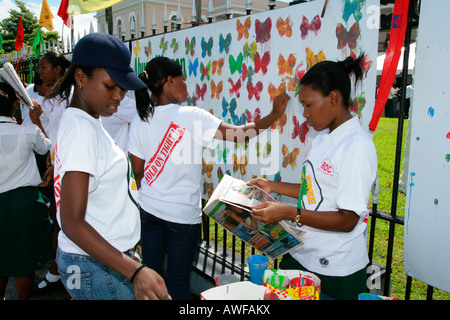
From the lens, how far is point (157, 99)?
2.44 metres

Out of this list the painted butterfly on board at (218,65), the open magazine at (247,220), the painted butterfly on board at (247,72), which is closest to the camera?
the open magazine at (247,220)

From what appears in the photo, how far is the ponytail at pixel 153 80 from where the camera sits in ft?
7.73

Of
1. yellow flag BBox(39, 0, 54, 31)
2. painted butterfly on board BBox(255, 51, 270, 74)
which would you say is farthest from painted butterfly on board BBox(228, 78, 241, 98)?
yellow flag BBox(39, 0, 54, 31)

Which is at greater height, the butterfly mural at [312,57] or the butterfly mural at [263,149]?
the butterfly mural at [312,57]

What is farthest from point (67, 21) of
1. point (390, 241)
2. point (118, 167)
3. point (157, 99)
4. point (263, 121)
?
point (390, 241)

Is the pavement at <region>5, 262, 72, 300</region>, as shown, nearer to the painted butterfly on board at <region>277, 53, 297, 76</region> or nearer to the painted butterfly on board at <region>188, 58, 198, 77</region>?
the painted butterfly on board at <region>188, 58, 198, 77</region>

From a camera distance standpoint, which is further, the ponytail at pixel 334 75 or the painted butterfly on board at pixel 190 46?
the painted butterfly on board at pixel 190 46

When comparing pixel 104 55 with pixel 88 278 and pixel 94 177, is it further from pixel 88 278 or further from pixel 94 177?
pixel 88 278

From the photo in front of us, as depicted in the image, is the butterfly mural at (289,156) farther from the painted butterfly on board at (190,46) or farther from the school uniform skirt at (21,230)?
the school uniform skirt at (21,230)

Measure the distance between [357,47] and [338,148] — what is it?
58 centimetres

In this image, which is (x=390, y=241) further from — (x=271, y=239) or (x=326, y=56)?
(x=326, y=56)

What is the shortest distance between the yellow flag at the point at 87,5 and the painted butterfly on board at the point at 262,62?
212 centimetres

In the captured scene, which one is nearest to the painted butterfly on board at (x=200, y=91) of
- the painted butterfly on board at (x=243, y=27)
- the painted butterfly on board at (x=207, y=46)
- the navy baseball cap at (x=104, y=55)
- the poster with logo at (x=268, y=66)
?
the poster with logo at (x=268, y=66)

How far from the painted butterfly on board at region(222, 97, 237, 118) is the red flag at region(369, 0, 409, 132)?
1.18 metres
